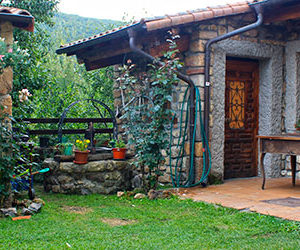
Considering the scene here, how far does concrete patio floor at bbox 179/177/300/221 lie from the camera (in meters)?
5.10

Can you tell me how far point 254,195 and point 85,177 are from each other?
8.07 feet

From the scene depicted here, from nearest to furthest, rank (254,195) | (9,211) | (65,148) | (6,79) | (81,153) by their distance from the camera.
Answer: (9,211), (6,79), (254,195), (81,153), (65,148)

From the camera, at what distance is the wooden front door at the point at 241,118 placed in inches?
297

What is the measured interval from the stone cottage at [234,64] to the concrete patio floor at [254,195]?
0.37 meters

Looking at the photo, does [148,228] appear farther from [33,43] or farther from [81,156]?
[33,43]

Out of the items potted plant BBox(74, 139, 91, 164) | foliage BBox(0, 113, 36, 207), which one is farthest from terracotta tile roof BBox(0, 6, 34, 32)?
potted plant BBox(74, 139, 91, 164)

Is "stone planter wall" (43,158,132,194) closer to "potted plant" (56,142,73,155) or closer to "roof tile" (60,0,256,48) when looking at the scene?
"potted plant" (56,142,73,155)

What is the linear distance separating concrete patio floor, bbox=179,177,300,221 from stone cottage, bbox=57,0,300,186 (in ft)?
1.21

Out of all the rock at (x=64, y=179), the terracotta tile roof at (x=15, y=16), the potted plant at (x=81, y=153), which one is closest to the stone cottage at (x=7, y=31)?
the terracotta tile roof at (x=15, y=16)

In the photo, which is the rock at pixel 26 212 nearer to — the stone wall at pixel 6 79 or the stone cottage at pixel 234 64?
the stone wall at pixel 6 79

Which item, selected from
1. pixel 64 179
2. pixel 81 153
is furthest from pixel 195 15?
pixel 64 179

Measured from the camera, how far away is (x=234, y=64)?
24.9ft

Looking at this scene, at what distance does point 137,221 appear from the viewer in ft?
15.5

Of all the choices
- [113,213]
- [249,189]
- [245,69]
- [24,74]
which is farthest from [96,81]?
[113,213]
